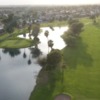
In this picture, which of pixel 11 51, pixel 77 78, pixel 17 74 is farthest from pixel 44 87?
pixel 11 51

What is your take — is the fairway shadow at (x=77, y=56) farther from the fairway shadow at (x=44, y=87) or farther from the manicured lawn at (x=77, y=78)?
the fairway shadow at (x=44, y=87)

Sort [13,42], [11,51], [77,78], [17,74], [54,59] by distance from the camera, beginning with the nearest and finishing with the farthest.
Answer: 1. [77,78]
2. [54,59]
3. [17,74]
4. [11,51]
5. [13,42]

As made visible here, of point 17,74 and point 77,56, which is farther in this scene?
point 77,56

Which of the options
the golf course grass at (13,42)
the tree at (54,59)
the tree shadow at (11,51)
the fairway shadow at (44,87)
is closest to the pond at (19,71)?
the tree shadow at (11,51)

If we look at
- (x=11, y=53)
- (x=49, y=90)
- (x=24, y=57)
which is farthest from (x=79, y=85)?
(x=11, y=53)

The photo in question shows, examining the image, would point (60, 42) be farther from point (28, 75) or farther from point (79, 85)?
point (79, 85)

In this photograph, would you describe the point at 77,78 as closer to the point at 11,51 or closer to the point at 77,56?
the point at 77,56
